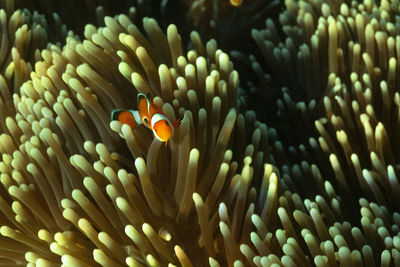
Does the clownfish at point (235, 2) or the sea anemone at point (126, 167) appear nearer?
the sea anemone at point (126, 167)

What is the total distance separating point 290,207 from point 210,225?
0.91ft

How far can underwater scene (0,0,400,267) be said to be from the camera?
111 centimetres

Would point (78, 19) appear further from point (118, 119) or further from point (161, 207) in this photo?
point (161, 207)

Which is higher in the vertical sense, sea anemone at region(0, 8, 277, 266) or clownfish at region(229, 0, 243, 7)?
clownfish at region(229, 0, 243, 7)

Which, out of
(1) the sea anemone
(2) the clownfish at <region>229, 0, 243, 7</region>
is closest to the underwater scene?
(1) the sea anemone

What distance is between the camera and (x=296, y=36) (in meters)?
1.92

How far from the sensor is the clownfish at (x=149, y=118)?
1039 millimetres

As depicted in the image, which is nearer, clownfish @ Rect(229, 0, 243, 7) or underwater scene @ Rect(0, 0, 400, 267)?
underwater scene @ Rect(0, 0, 400, 267)

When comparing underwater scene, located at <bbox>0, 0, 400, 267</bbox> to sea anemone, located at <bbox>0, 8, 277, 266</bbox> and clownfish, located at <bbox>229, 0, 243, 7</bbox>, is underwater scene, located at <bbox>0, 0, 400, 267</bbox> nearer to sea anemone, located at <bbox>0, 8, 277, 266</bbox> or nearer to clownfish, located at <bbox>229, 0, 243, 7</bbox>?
sea anemone, located at <bbox>0, 8, 277, 266</bbox>

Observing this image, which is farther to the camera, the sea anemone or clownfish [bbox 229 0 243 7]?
clownfish [bbox 229 0 243 7]

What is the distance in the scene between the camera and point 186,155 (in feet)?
3.71

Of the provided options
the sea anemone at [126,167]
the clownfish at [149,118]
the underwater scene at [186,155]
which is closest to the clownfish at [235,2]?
the underwater scene at [186,155]

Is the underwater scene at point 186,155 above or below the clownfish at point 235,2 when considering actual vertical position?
below

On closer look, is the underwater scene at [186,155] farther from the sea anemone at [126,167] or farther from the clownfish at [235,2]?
the clownfish at [235,2]
